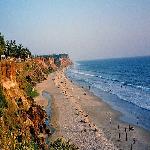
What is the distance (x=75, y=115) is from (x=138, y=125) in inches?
538

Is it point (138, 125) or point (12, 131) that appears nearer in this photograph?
point (12, 131)

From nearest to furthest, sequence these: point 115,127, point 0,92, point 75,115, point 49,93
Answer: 1. point 0,92
2. point 115,127
3. point 75,115
4. point 49,93

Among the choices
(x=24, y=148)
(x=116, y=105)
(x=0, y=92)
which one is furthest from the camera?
(x=116, y=105)

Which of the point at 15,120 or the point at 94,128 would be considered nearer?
the point at 15,120

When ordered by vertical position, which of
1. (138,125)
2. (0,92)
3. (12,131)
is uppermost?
(0,92)

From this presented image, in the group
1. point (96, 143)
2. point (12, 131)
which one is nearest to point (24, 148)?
point (12, 131)

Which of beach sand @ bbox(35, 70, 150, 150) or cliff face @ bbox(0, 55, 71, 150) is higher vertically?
cliff face @ bbox(0, 55, 71, 150)

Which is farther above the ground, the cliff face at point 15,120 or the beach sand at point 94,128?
the cliff face at point 15,120

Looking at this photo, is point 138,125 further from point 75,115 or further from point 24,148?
point 24,148

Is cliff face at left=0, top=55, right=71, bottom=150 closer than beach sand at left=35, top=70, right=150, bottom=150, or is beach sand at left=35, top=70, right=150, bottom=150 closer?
cliff face at left=0, top=55, right=71, bottom=150

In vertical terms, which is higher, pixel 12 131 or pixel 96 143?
pixel 12 131

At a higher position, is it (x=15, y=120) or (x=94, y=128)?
(x=15, y=120)

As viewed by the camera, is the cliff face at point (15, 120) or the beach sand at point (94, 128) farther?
the beach sand at point (94, 128)

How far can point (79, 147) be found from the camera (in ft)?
138
